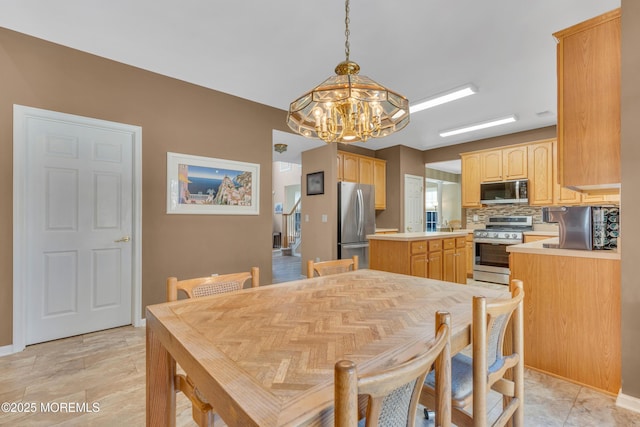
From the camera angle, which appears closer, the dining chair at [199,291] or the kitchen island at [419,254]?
the dining chair at [199,291]

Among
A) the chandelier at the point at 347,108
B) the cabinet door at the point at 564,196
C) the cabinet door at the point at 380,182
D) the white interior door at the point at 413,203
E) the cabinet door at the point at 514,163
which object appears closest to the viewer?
the chandelier at the point at 347,108

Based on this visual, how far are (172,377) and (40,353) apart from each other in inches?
76.9

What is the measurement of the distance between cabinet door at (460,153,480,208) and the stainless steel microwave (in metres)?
0.15

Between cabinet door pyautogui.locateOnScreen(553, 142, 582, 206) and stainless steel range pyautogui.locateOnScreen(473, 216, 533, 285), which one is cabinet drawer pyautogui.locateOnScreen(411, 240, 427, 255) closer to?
stainless steel range pyautogui.locateOnScreen(473, 216, 533, 285)

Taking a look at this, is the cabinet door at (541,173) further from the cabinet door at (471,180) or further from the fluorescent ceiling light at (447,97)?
the fluorescent ceiling light at (447,97)

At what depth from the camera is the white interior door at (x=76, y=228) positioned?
8.27ft

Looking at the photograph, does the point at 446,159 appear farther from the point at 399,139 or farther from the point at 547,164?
the point at 547,164

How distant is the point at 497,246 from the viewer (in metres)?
4.84

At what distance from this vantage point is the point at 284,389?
0.70 meters

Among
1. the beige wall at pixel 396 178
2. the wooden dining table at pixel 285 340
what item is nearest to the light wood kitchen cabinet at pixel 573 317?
the wooden dining table at pixel 285 340

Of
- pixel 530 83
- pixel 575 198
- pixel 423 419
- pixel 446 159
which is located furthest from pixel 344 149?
pixel 423 419

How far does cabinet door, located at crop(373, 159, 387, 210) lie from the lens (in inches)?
235

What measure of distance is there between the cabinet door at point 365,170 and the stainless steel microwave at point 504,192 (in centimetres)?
208

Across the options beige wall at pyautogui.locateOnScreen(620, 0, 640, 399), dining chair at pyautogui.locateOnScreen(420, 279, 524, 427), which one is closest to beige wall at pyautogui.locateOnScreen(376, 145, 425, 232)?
beige wall at pyautogui.locateOnScreen(620, 0, 640, 399)
